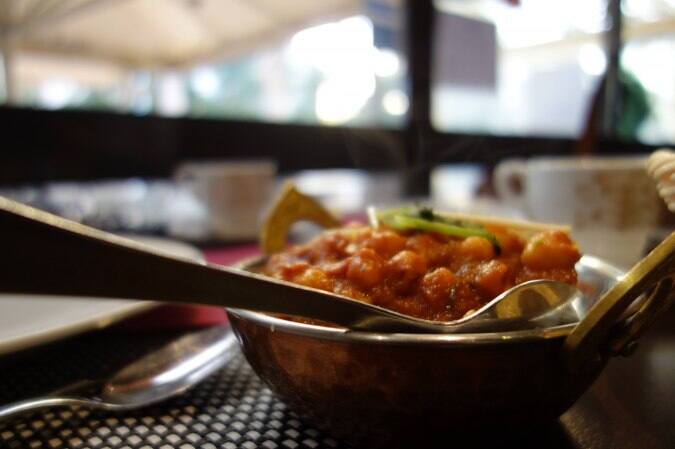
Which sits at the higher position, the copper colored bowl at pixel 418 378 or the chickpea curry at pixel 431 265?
the chickpea curry at pixel 431 265

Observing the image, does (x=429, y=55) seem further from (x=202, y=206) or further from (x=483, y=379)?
(x=483, y=379)

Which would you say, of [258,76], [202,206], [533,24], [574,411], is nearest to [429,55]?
[533,24]

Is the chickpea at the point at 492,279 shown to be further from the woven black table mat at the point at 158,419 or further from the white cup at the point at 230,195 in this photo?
the white cup at the point at 230,195

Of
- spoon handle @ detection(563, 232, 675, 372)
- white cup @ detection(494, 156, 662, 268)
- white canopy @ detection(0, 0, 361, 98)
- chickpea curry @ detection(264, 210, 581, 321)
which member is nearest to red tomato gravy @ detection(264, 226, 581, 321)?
chickpea curry @ detection(264, 210, 581, 321)

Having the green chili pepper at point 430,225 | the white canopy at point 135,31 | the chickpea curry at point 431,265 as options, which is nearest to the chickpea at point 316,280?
the chickpea curry at point 431,265

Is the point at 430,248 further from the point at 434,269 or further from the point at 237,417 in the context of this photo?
the point at 237,417

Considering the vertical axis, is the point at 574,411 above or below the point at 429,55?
below
